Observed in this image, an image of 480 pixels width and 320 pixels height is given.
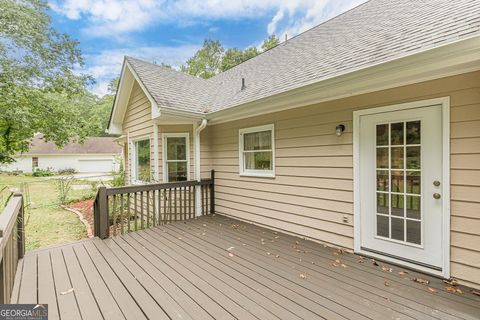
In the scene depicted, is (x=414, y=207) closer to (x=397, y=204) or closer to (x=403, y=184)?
(x=397, y=204)

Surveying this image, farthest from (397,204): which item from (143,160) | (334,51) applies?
(143,160)

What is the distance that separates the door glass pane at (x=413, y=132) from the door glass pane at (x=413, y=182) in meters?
0.39

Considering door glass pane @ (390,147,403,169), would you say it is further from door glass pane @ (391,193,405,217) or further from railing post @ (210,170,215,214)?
railing post @ (210,170,215,214)

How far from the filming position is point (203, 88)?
288 inches

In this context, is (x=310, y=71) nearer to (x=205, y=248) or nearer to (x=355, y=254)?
(x=355, y=254)

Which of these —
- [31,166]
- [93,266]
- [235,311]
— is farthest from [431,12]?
[31,166]

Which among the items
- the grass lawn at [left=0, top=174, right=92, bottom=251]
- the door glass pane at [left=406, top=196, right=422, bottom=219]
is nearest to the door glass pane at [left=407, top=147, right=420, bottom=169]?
the door glass pane at [left=406, top=196, right=422, bottom=219]

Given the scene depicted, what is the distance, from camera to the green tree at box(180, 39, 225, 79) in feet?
67.1

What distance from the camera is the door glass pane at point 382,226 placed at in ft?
10.4

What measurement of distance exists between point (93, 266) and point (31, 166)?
101 ft

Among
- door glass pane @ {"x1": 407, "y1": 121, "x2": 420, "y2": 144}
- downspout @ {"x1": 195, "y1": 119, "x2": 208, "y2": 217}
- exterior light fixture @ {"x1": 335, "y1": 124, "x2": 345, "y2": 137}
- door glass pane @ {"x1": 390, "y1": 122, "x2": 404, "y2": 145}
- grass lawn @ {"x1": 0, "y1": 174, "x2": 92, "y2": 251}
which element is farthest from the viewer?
downspout @ {"x1": 195, "y1": 119, "x2": 208, "y2": 217}

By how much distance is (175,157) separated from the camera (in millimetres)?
6047

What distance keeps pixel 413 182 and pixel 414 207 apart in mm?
311

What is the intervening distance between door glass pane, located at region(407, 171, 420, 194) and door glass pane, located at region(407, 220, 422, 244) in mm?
385
